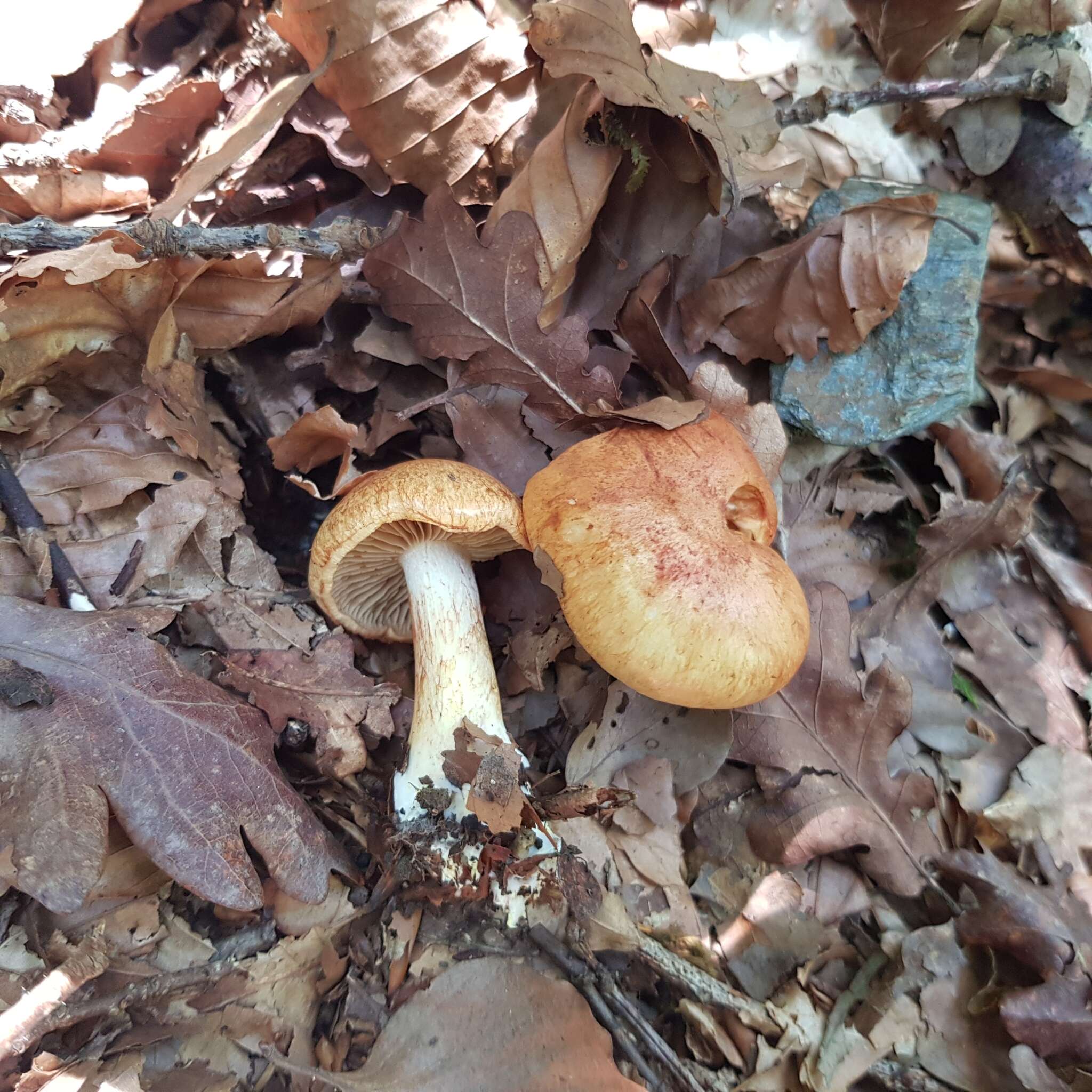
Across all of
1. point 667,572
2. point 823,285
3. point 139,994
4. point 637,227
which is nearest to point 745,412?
point 823,285

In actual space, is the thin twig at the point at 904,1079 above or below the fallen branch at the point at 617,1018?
below

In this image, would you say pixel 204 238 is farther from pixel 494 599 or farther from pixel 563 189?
pixel 494 599

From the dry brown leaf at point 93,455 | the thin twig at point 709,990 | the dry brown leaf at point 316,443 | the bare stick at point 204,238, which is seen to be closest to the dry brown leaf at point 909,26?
the bare stick at point 204,238

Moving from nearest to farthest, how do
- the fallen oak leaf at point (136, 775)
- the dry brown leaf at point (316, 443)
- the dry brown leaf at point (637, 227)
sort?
1. the fallen oak leaf at point (136, 775)
2. the dry brown leaf at point (316, 443)
3. the dry brown leaf at point (637, 227)

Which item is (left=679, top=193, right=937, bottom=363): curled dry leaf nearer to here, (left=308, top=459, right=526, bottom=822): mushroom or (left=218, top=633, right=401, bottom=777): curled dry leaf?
(left=308, top=459, right=526, bottom=822): mushroom

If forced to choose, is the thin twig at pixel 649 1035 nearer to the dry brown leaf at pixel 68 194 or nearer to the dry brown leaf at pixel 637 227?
the dry brown leaf at pixel 637 227

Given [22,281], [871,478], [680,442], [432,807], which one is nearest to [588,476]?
[680,442]

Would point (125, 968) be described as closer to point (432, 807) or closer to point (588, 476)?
point (432, 807)

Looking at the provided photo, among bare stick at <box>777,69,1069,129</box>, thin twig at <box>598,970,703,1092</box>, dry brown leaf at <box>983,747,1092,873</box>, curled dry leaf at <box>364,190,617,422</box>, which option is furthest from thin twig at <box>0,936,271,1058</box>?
bare stick at <box>777,69,1069,129</box>
